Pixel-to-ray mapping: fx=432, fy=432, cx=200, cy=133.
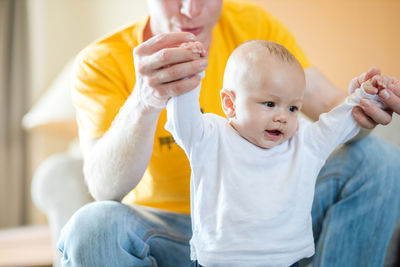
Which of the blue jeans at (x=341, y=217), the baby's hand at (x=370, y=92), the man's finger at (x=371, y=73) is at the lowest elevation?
the blue jeans at (x=341, y=217)

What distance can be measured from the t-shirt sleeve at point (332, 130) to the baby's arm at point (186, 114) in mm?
223

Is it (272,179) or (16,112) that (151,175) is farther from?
(16,112)

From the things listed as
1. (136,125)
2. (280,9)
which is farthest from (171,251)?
(280,9)

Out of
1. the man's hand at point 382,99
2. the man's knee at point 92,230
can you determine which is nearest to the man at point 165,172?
the man's knee at point 92,230

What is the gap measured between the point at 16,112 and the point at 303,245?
6.41 feet

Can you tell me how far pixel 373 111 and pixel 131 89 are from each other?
1.89 ft

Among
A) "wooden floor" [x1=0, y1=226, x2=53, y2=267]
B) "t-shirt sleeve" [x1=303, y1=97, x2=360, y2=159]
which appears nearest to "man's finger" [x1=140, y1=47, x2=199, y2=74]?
"t-shirt sleeve" [x1=303, y1=97, x2=360, y2=159]

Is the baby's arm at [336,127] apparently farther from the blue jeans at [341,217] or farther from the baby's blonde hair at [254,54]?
the blue jeans at [341,217]

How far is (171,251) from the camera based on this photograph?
101 cm

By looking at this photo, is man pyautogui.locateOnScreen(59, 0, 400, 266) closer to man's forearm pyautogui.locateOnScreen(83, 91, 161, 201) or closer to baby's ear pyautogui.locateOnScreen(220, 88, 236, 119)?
man's forearm pyautogui.locateOnScreen(83, 91, 161, 201)

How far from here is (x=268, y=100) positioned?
73 cm

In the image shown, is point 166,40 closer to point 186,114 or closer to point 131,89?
point 186,114

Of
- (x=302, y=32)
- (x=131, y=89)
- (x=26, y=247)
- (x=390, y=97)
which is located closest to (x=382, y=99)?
(x=390, y=97)

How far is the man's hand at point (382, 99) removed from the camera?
2.50 feet
